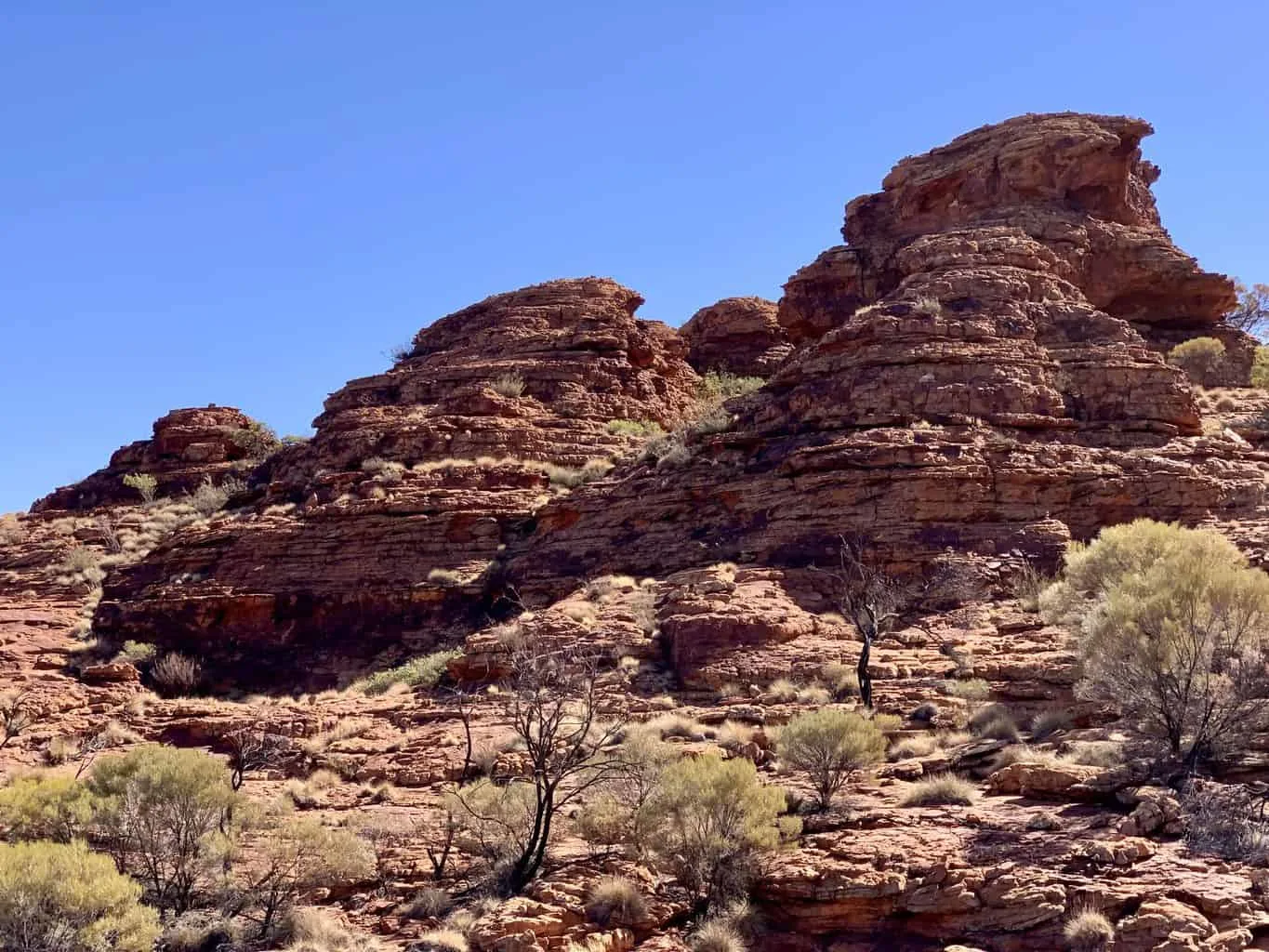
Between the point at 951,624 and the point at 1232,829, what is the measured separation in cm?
989

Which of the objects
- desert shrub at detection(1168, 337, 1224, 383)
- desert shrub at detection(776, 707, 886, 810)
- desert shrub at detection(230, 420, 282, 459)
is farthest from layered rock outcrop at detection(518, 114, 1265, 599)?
desert shrub at detection(230, 420, 282, 459)

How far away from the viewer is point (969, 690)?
20.5 meters

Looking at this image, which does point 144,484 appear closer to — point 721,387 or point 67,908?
point 721,387

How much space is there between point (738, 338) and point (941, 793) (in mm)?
36958

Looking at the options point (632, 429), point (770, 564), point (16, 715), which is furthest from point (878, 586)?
point (16, 715)

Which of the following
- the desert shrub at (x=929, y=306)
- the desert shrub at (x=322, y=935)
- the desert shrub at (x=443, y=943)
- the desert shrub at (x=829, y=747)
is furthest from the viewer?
the desert shrub at (x=929, y=306)

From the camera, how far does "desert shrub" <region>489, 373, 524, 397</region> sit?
38.2m

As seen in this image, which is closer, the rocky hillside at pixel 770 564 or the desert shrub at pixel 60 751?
the rocky hillside at pixel 770 564

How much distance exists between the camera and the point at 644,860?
16578 mm

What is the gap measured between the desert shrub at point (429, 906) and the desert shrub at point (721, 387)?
99.4 ft

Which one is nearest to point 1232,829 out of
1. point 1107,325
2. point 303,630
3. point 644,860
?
point 644,860

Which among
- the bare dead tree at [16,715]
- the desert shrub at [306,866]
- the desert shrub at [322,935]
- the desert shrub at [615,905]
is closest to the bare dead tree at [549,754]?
the desert shrub at [615,905]

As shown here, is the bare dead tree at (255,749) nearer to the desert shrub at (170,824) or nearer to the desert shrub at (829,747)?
the desert shrub at (170,824)

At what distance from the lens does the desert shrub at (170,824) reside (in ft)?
56.7
